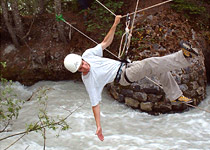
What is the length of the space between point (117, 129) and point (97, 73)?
6.87ft

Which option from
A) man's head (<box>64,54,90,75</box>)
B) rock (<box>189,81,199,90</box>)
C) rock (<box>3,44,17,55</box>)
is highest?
man's head (<box>64,54,90,75</box>)

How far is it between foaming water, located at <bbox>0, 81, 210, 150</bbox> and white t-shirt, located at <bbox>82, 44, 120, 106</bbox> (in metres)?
1.07

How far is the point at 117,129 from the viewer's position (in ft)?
16.4

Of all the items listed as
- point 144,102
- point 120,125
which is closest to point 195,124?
point 144,102

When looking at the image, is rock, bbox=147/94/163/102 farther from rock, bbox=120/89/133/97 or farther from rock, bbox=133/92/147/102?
rock, bbox=120/89/133/97

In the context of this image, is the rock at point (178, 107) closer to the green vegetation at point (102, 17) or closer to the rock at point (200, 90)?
the rock at point (200, 90)

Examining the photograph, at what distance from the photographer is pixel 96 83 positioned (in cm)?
333

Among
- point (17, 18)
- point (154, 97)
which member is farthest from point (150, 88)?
point (17, 18)

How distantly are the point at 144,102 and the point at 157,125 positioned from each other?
0.69 metres

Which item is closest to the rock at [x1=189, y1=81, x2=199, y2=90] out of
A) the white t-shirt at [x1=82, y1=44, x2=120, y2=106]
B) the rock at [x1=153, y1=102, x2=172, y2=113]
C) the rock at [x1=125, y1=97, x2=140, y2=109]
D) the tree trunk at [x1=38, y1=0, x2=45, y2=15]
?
the rock at [x1=153, y1=102, x2=172, y2=113]

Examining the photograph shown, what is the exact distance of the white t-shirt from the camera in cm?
329

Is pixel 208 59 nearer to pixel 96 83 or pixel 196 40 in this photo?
pixel 196 40

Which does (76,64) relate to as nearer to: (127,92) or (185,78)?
(127,92)

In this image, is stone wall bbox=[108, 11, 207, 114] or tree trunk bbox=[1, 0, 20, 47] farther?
tree trunk bbox=[1, 0, 20, 47]
